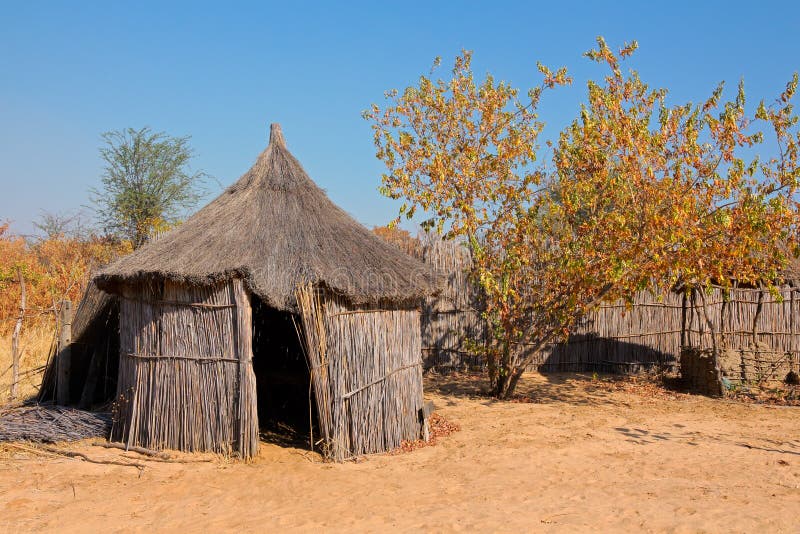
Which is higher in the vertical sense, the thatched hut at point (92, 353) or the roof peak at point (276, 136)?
the roof peak at point (276, 136)

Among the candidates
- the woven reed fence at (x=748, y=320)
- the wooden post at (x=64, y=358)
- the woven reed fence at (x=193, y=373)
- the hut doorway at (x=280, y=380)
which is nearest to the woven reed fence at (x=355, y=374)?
the woven reed fence at (x=193, y=373)

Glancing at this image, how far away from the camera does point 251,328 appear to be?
22.2 feet

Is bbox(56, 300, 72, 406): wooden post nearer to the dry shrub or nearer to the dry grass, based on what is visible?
the dry shrub

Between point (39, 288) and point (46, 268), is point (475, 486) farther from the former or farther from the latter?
point (46, 268)

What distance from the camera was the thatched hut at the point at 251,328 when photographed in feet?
21.7

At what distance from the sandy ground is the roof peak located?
390 cm

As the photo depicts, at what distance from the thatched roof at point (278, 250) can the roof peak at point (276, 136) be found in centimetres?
25

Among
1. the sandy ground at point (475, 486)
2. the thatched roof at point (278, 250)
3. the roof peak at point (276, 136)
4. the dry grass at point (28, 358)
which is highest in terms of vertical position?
the roof peak at point (276, 136)

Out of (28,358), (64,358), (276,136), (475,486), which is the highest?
(276,136)

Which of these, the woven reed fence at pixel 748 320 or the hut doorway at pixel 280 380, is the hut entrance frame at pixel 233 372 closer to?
the hut doorway at pixel 280 380

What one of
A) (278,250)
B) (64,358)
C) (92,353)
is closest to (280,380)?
(278,250)

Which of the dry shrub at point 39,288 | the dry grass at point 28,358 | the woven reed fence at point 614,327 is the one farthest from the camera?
the woven reed fence at point 614,327

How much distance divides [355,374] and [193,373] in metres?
1.64

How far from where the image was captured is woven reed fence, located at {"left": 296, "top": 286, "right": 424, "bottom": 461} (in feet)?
21.9
